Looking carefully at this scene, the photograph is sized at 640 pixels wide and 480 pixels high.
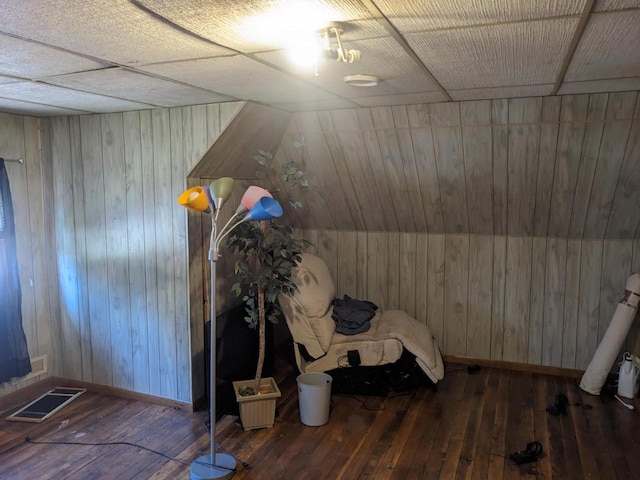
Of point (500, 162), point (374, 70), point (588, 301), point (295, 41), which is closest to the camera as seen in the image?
point (295, 41)

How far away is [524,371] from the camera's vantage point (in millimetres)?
4242

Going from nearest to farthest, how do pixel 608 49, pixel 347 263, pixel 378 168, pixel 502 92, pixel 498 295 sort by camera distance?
1. pixel 608 49
2. pixel 502 92
3. pixel 378 168
4. pixel 498 295
5. pixel 347 263

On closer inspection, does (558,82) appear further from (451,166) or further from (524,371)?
(524,371)

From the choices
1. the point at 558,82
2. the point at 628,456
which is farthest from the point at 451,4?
the point at 628,456

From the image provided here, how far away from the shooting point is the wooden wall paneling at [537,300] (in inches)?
163

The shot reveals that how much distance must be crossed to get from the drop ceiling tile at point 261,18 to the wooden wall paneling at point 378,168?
1822 mm

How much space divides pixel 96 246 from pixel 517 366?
3.58 metres

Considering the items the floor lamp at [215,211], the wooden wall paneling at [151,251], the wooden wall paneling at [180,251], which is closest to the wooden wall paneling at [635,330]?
the floor lamp at [215,211]

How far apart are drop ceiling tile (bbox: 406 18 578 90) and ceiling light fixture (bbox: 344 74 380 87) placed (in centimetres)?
28

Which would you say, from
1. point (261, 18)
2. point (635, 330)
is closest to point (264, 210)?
point (261, 18)

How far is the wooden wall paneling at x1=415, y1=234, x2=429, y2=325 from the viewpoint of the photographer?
4.48 metres

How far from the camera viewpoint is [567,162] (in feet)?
11.4

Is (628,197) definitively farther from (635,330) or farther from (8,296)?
(8,296)

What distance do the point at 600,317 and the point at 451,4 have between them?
3441mm
